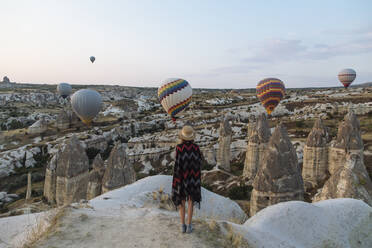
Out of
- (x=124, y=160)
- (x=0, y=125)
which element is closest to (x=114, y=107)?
(x=0, y=125)

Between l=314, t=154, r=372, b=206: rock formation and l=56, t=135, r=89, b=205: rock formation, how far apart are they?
13.7 meters

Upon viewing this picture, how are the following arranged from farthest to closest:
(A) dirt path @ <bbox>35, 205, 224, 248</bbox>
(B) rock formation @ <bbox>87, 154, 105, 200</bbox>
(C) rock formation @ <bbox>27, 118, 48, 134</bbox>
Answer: (C) rock formation @ <bbox>27, 118, 48, 134</bbox> < (B) rock formation @ <bbox>87, 154, 105, 200</bbox> < (A) dirt path @ <bbox>35, 205, 224, 248</bbox>

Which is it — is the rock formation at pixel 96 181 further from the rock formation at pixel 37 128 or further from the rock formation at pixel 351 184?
the rock formation at pixel 37 128

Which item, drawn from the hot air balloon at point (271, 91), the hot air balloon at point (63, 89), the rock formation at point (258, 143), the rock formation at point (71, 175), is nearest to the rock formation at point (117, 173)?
the rock formation at point (71, 175)

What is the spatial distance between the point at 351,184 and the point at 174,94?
15058 mm

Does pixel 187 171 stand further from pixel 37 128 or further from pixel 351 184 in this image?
pixel 37 128

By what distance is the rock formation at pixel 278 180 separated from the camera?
919 cm

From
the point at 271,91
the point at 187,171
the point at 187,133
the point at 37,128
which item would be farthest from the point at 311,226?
the point at 37,128

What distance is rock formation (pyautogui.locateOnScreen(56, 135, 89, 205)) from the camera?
1628cm

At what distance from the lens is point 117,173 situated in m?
12.6

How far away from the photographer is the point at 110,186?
12.4m

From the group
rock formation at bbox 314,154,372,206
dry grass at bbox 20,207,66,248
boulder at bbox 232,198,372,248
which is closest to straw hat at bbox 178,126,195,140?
boulder at bbox 232,198,372,248

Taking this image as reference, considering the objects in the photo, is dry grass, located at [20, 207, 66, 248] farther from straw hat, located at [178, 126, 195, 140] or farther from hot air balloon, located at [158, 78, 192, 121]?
hot air balloon, located at [158, 78, 192, 121]

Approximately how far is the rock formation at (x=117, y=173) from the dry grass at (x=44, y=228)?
7330 mm
